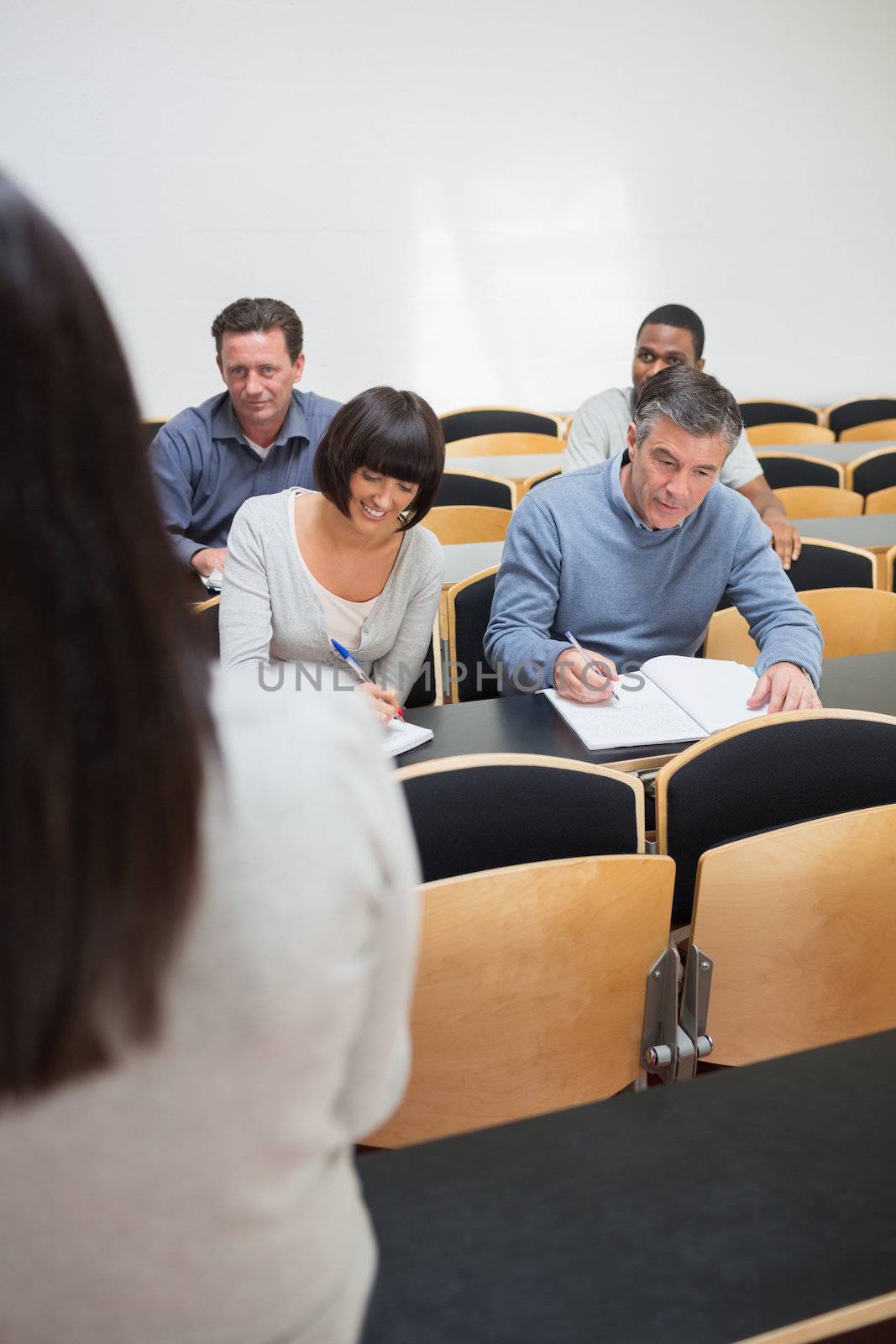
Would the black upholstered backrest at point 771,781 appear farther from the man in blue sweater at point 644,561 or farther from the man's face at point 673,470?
the man's face at point 673,470

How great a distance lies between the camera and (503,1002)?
4.10 ft

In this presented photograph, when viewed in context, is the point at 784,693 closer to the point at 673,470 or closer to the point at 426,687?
the point at 673,470

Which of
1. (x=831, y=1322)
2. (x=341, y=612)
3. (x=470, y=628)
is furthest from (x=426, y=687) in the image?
(x=831, y=1322)

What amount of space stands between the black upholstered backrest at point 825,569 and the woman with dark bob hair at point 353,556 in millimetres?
1172

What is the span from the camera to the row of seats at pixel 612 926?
123 centimetres

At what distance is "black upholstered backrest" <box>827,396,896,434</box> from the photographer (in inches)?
235

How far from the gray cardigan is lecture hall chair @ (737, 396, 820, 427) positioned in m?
4.09

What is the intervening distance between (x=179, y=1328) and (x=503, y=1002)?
29.5 inches

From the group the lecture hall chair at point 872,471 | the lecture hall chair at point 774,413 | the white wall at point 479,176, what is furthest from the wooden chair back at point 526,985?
the lecture hall chair at point 774,413

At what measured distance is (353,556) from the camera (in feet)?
6.96

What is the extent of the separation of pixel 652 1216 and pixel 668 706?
3.76 ft

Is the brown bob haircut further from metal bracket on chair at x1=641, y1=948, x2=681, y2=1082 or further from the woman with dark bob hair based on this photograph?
metal bracket on chair at x1=641, y1=948, x2=681, y2=1082

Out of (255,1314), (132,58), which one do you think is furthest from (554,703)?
(132,58)

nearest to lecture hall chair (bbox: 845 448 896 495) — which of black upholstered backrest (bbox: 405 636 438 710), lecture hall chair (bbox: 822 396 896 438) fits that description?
lecture hall chair (bbox: 822 396 896 438)
